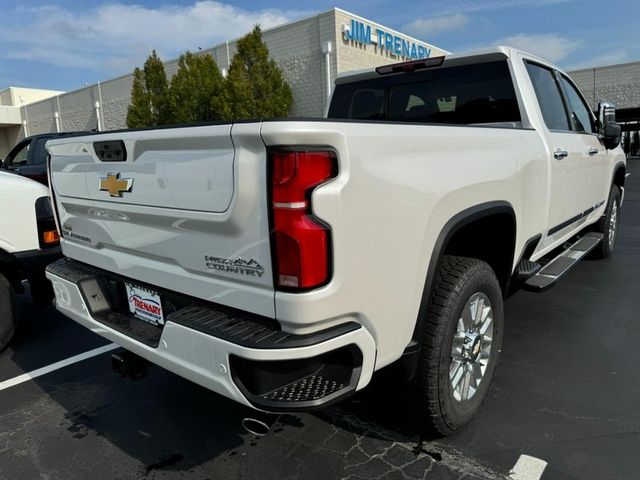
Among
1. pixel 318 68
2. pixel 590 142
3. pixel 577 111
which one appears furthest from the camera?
pixel 318 68

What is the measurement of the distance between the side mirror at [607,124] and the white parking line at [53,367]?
488 centimetres

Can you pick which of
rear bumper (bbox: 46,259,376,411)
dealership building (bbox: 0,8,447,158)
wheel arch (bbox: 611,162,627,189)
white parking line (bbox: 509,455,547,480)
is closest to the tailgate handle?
rear bumper (bbox: 46,259,376,411)

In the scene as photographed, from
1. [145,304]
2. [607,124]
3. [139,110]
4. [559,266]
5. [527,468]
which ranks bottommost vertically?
[527,468]

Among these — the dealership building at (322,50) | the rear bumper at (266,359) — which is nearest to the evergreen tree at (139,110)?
the dealership building at (322,50)

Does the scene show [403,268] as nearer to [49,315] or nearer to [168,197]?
[168,197]

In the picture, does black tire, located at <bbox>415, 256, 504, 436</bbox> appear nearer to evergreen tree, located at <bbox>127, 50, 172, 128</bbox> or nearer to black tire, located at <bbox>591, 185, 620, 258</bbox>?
black tire, located at <bbox>591, 185, 620, 258</bbox>

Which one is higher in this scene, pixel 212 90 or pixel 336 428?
pixel 212 90

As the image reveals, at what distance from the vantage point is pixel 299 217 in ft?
5.57

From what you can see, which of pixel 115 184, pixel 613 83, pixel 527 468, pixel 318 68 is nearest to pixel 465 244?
pixel 527 468

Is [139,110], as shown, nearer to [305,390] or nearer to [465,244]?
[465,244]

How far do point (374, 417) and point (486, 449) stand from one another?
2.03 ft

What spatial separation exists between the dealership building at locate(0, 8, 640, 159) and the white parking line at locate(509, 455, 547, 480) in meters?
15.8

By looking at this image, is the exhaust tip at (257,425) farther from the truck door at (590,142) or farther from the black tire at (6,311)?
the truck door at (590,142)

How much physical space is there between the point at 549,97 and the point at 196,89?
60.8ft
